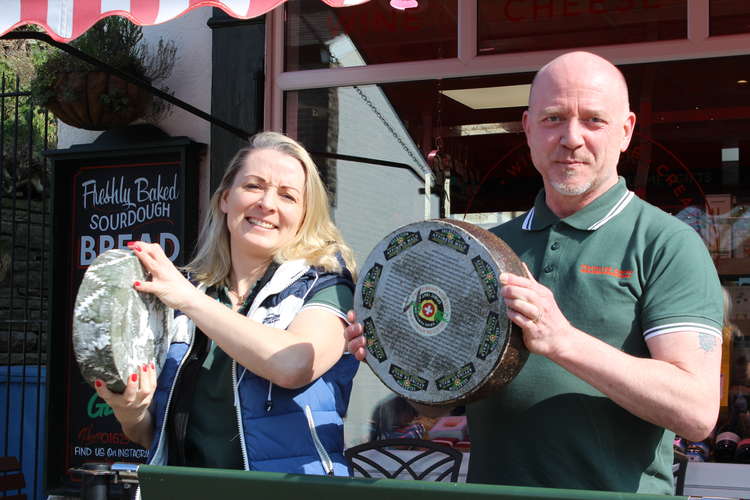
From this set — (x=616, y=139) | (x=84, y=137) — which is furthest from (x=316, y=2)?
(x=616, y=139)

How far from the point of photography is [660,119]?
4.01 meters

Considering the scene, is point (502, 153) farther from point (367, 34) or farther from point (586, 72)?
point (586, 72)

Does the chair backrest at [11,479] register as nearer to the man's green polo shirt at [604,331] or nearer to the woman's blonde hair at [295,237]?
the woman's blonde hair at [295,237]

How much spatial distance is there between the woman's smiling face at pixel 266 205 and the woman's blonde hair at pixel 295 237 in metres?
0.02

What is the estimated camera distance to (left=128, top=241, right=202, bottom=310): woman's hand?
1.91 m

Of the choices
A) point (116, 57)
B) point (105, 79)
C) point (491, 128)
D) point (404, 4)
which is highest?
point (404, 4)

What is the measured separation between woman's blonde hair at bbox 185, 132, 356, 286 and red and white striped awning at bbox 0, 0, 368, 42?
1.05 metres

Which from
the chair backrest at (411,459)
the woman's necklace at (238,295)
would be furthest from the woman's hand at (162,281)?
the chair backrest at (411,459)

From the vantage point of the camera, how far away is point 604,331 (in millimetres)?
1710

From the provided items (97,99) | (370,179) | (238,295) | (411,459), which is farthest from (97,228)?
(238,295)

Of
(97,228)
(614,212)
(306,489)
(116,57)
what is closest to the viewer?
(306,489)

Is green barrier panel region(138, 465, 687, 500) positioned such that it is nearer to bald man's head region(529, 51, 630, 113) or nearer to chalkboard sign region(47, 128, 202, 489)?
bald man's head region(529, 51, 630, 113)

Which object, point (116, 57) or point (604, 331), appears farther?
point (116, 57)

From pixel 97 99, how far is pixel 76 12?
114 centimetres
